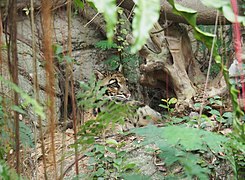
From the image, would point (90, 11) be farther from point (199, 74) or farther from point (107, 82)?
point (199, 74)

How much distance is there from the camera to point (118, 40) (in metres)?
3.30

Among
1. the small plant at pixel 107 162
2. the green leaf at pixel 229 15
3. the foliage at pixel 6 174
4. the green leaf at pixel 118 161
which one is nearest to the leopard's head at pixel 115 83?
the small plant at pixel 107 162

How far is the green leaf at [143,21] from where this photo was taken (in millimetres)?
490

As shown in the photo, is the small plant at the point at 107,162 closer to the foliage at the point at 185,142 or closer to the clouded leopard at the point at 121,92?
the foliage at the point at 185,142

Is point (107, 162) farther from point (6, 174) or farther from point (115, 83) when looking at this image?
point (115, 83)

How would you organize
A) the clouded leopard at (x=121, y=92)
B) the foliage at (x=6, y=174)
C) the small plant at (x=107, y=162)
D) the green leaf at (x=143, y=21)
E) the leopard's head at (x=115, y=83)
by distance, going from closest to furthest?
the green leaf at (x=143, y=21) < the foliage at (x=6, y=174) < the small plant at (x=107, y=162) < the clouded leopard at (x=121, y=92) < the leopard's head at (x=115, y=83)

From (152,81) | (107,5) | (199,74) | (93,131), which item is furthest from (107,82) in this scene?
(107,5)

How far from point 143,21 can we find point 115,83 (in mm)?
2500

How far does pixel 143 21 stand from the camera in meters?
0.50

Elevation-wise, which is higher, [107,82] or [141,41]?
[141,41]

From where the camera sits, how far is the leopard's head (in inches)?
114

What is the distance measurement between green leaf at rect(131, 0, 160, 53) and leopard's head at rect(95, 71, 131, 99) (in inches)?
91.5

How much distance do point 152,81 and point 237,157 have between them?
50.2 inches

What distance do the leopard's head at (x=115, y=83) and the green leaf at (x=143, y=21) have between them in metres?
2.33
